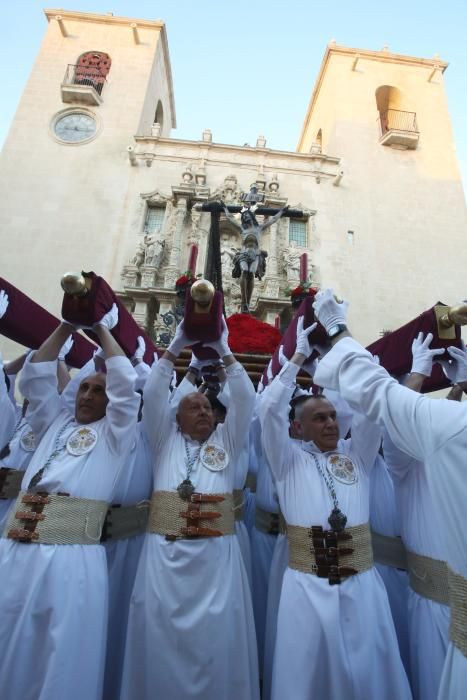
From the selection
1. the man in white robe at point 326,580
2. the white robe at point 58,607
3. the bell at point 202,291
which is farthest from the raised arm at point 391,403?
the white robe at point 58,607

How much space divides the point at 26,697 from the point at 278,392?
1919 mm

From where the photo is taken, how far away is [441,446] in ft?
4.08

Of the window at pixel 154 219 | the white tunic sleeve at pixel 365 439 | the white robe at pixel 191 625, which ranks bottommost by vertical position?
the white robe at pixel 191 625

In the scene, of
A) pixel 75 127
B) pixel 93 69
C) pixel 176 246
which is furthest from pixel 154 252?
pixel 93 69

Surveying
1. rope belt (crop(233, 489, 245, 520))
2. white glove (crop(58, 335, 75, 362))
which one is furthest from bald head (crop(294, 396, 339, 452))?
white glove (crop(58, 335, 75, 362))

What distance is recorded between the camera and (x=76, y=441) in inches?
91.8

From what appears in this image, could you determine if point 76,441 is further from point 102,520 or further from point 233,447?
point 233,447

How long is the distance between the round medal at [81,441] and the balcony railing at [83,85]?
16623 mm

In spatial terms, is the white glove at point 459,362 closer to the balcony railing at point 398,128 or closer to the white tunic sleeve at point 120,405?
the white tunic sleeve at point 120,405

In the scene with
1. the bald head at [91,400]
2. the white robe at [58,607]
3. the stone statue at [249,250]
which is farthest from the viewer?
the stone statue at [249,250]

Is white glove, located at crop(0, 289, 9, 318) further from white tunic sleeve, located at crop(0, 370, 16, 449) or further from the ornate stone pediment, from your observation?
the ornate stone pediment

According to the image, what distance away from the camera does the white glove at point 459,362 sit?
8.24ft

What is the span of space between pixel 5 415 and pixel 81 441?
98 centimetres

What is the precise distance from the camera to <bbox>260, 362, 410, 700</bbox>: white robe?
181 cm
